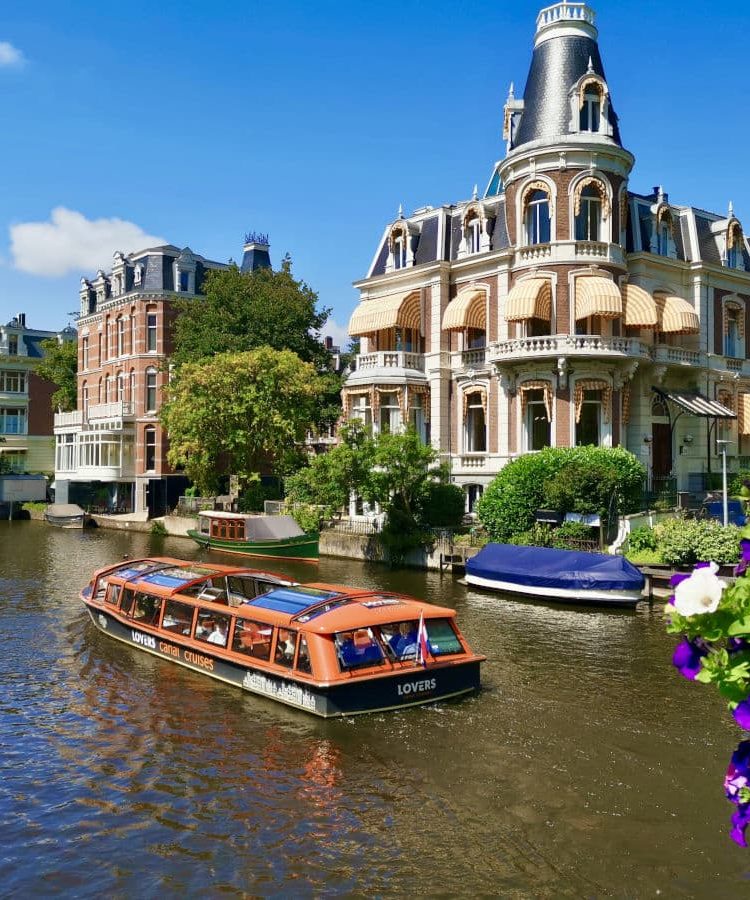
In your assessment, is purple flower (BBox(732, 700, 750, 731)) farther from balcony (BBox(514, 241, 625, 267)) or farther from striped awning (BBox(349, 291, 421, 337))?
striped awning (BBox(349, 291, 421, 337))

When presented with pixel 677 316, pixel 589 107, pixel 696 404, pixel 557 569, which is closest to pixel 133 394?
pixel 589 107

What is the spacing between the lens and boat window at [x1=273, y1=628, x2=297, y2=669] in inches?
651

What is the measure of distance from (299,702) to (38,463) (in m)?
69.4

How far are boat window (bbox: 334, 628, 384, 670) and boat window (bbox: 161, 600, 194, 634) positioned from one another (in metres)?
5.22

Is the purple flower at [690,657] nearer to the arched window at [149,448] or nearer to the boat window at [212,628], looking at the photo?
the boat window at [212,628]

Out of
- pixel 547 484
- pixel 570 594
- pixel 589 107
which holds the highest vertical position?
pixel 589 107

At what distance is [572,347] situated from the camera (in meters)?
34.6

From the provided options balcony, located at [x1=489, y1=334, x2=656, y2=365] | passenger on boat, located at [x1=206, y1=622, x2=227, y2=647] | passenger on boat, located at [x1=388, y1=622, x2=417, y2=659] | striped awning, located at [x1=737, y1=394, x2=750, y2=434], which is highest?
balcony, located at [x1=489, y1=334, x2=656, y2=365]

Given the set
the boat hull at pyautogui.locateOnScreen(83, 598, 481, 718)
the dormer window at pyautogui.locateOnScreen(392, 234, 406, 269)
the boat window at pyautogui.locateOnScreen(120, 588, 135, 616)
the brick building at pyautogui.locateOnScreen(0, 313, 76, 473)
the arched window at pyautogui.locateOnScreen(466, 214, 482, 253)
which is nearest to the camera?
the boat hull at pyautogui.locateOnScreen(83, 598, 481, 718)

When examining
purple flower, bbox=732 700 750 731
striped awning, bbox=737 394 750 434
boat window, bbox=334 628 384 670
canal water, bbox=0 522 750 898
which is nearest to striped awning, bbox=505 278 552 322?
striped awning, bbox=737 394 750 434

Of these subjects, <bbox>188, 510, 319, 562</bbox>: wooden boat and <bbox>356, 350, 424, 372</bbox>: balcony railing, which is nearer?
<bbox>188, 510, 319, 562</bbox>: wooden boat

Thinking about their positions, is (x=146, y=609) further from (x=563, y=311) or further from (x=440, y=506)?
(x=563, y=311)

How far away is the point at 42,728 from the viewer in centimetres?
1575

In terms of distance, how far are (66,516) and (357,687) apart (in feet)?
151
